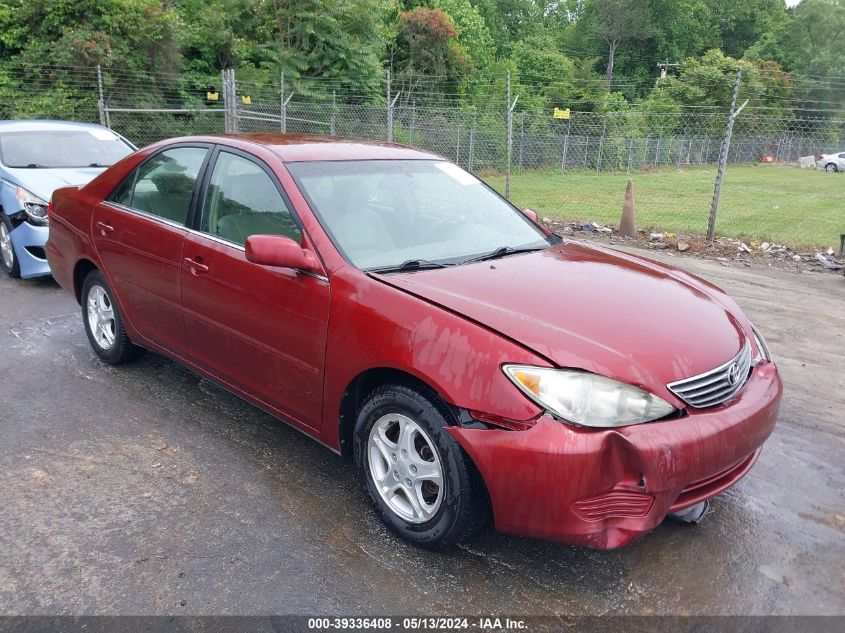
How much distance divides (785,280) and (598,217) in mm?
5264

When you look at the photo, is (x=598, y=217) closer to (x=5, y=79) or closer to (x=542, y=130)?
(x=5, y=79)

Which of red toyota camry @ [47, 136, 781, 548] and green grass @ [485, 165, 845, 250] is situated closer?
red toyota camry @ [47, 136, 781, 548]

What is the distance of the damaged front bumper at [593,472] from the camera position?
2.38 m

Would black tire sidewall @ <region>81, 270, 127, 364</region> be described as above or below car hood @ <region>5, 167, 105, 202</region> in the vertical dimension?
below

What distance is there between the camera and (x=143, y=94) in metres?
18.3

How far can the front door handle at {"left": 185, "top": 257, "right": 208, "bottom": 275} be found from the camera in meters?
3.67

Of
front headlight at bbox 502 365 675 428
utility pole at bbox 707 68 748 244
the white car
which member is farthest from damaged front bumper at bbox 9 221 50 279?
the white car

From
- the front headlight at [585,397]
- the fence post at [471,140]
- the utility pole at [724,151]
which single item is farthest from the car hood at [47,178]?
the fence post at [471,140]

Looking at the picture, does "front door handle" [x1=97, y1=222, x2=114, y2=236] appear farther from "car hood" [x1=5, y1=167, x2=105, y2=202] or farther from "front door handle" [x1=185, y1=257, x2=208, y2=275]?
"car hood" [x1=5, y1=167, x2=105, y2=202]

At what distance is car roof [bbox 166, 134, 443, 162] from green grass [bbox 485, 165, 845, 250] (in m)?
7.62

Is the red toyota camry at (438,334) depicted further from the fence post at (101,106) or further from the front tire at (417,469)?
the fence post at (101,106)

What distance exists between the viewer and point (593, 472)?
238 cm

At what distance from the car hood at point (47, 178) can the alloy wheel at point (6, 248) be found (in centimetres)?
51

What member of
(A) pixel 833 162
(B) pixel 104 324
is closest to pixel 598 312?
(B) pixel 104 324
